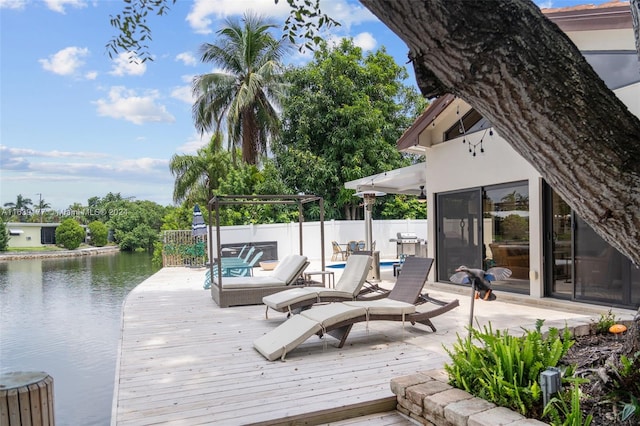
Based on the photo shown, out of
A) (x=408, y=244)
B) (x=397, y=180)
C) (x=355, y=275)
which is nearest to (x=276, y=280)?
(x=355, y=275)

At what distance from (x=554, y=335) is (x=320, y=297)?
3573 mm

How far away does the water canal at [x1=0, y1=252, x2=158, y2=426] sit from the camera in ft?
18.2

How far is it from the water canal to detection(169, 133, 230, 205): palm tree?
9236 mm

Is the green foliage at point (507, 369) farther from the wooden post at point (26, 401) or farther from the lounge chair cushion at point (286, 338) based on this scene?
the wooden post at point (26, 401)

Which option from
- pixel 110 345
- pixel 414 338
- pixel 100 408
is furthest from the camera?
pixel 110 345

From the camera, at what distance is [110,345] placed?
8.16 metres

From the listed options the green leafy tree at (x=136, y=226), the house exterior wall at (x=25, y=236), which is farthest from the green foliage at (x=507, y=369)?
the house exterior wall at (x=25, y=236)

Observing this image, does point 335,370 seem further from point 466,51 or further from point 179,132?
point 179,132

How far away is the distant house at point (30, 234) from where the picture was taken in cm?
5028

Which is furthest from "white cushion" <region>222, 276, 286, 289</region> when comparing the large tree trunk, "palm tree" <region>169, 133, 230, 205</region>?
"palm tree" <region>169, 133, 230, 205</region>

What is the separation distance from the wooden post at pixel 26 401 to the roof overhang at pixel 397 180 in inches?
356

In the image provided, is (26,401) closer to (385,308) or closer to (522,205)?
(385,308)

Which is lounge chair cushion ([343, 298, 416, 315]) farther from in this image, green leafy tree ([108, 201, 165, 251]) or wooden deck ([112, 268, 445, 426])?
green leafy tree ([108, 201, 165, 251])

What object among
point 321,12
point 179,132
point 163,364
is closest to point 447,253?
point 163,364
